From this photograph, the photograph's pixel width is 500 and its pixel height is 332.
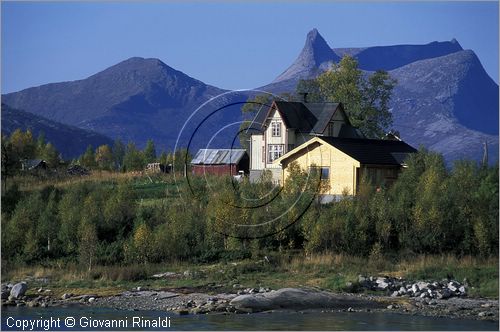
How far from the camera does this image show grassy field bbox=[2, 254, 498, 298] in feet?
114

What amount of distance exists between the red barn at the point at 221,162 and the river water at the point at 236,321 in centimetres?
3790

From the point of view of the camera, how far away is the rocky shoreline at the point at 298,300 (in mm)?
30672

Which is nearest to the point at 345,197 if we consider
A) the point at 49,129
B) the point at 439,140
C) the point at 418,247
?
the point at 418,247

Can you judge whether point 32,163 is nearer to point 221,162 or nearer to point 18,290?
point 221,162

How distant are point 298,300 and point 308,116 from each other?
2994 cm

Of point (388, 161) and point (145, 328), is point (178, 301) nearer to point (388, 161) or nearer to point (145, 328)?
point (145, 328)

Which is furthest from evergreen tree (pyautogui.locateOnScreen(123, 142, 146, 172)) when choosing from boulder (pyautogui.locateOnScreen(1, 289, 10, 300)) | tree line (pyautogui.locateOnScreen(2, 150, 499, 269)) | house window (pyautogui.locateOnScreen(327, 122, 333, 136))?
boulder (pyautogui.locateOnScreen(1, 289, 10, 300))

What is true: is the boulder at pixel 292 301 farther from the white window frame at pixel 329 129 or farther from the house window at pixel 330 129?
the house window at pixel 330 129

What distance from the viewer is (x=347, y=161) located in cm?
4975

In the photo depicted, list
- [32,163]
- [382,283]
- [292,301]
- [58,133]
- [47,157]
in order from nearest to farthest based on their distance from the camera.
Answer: [292,301] < [382,283] < [32,163] < [47,157] < [58,133]

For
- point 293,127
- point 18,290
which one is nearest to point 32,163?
point 293,127

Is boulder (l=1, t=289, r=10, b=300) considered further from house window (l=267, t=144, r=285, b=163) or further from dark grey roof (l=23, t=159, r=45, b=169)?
dark grey roof (l=23, t=159, r=45, b=169)

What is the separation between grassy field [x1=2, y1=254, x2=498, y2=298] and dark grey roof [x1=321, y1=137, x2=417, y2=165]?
12385 millimetres

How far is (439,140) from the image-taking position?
17588 cm
